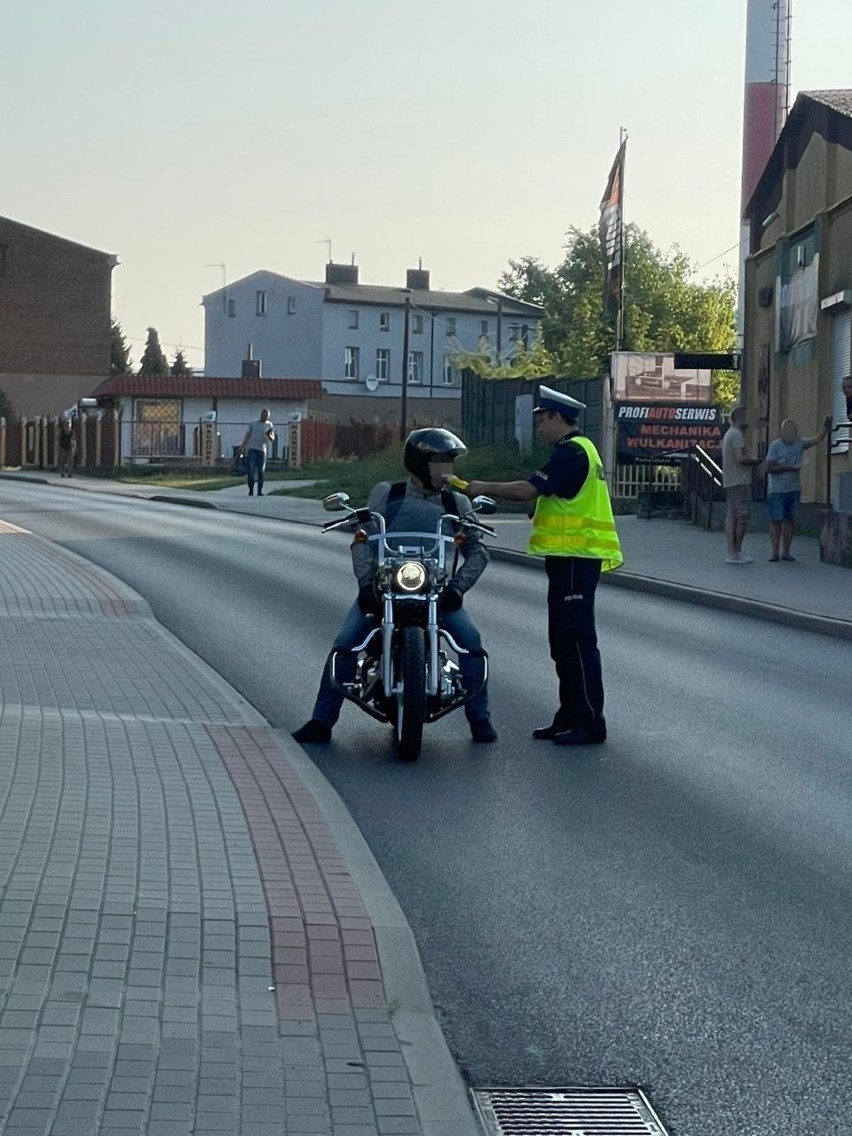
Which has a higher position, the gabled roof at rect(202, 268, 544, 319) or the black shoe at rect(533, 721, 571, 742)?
the gabled roof at rect(202, 268, 544, 319)

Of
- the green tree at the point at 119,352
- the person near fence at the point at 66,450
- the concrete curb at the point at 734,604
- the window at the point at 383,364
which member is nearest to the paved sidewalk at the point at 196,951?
the concrete curb at the point at 734,604

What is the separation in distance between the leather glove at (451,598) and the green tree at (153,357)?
124 m

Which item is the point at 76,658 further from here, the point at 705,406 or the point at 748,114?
the point at 748,114

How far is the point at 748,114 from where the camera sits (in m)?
51.0

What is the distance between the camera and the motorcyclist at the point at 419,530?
352 inches

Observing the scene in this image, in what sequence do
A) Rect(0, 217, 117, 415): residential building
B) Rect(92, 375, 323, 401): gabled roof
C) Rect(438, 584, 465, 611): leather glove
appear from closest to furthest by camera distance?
1. Rect(438, 584, 465, 611): leather glove
2. Rect(92, 375, 323, 401): gabled roof
3. Rect(0, 217, 117, 415): residential building

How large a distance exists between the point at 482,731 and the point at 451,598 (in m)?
0.78

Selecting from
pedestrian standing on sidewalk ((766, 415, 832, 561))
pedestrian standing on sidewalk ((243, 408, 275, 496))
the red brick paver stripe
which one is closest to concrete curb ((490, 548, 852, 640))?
pedestrian standing on sidewalk ((766, 415, 832, 561))

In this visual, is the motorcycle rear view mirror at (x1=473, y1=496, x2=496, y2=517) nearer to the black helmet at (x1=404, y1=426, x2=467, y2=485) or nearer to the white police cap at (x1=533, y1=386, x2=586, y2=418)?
the black helmet at (x1=404, y1=426, x2=467, y2=485)

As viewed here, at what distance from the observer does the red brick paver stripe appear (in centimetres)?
472

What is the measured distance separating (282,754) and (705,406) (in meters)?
27.2

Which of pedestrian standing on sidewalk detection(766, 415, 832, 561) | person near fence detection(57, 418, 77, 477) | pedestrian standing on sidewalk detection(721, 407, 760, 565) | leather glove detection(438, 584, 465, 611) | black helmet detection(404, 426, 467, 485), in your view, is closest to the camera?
black helmet detection(404, 426, 467, 485)

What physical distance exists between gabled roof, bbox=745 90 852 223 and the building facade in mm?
23

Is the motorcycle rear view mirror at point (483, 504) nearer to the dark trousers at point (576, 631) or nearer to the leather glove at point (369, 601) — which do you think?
the dark trousers at point (576, 631)
